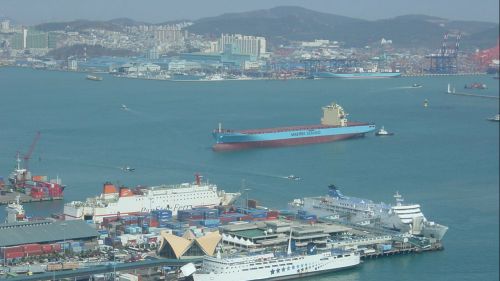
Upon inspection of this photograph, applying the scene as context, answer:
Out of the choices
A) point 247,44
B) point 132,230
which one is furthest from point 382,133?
point 247,44

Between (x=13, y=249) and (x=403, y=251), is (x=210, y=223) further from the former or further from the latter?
(x=13, y=249)

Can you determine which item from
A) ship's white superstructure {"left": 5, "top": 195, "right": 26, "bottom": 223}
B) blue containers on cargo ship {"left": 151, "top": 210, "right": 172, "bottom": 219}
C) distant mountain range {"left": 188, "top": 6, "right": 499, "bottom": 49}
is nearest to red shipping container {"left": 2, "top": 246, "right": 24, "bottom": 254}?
ship's white superstructure {"left": 5, "top": 195, "right": 26, "bottom": 223}

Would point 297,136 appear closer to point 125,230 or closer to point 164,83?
point 125,230

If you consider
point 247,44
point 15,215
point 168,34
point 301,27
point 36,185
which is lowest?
point 36,185

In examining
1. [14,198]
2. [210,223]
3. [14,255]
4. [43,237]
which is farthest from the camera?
A: [14,198]

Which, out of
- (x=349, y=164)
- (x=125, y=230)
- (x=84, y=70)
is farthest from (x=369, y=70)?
(x=125, y=230)

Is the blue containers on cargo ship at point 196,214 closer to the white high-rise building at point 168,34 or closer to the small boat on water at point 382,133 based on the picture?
the small boat on water at point 382,133
